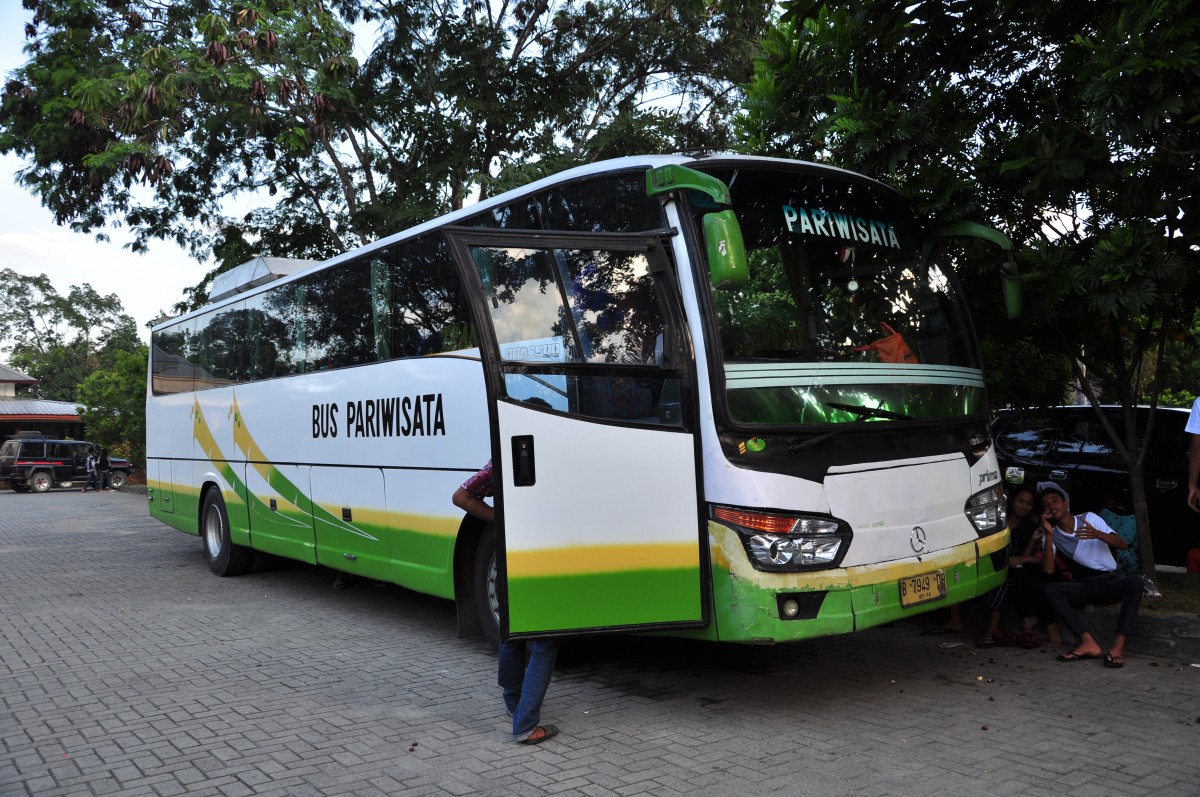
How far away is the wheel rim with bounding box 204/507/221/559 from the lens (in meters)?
11.5

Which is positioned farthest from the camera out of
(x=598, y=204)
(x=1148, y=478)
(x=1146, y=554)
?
(x=1148, y=478)

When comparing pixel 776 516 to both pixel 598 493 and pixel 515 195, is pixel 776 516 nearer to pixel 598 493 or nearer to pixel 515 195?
pixel 598 493

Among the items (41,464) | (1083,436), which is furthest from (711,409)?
(41,464)

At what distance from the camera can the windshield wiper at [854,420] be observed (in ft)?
17.3

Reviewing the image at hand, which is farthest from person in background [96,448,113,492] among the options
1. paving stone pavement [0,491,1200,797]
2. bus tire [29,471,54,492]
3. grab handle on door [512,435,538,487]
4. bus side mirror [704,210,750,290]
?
bus side mirror [704,210,750,290]

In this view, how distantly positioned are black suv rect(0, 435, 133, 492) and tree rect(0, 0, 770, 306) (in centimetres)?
1756

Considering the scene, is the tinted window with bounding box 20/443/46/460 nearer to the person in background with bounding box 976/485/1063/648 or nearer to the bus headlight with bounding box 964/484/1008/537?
the person in background with bounding box 976/485/1063/648

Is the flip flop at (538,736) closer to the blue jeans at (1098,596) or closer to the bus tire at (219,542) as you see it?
the blue jeans at (1098,596)

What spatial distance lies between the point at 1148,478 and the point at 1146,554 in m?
2.11

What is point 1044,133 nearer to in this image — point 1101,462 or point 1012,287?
point 1012,287

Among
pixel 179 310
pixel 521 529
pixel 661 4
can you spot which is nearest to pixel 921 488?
pixel 521 529

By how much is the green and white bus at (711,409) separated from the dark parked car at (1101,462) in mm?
3286

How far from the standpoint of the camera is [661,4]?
1748cm

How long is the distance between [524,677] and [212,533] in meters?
7.71
